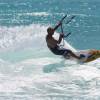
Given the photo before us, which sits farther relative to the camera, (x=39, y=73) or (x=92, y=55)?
(x=92, y=55)

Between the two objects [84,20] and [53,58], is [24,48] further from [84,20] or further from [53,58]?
[84,20]

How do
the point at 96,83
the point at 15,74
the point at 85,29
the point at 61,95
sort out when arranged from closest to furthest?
the point at 61,95 < the point at 96,83 < the point at 15,74 < the point at 85,29

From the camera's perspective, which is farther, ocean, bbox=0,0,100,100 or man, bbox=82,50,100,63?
man, bbox=82,50,100,63

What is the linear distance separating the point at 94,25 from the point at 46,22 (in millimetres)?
4511

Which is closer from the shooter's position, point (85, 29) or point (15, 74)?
point (15, 74)

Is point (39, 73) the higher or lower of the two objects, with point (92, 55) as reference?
higher

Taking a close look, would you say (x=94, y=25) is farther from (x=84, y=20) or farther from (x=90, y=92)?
(x=90, y=92)

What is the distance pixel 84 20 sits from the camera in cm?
4306

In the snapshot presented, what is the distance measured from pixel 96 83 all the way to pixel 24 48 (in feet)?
24.4

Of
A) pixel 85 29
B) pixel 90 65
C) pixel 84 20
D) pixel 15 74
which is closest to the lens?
pixel 15 74

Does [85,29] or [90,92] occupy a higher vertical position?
[90,92]

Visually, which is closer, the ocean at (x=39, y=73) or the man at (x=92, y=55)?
the ocean at (x=39, y=73)

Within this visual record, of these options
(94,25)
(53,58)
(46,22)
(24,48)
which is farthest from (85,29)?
(53,58)

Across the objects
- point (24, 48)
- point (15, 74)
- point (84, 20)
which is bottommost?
point (84, 20)
